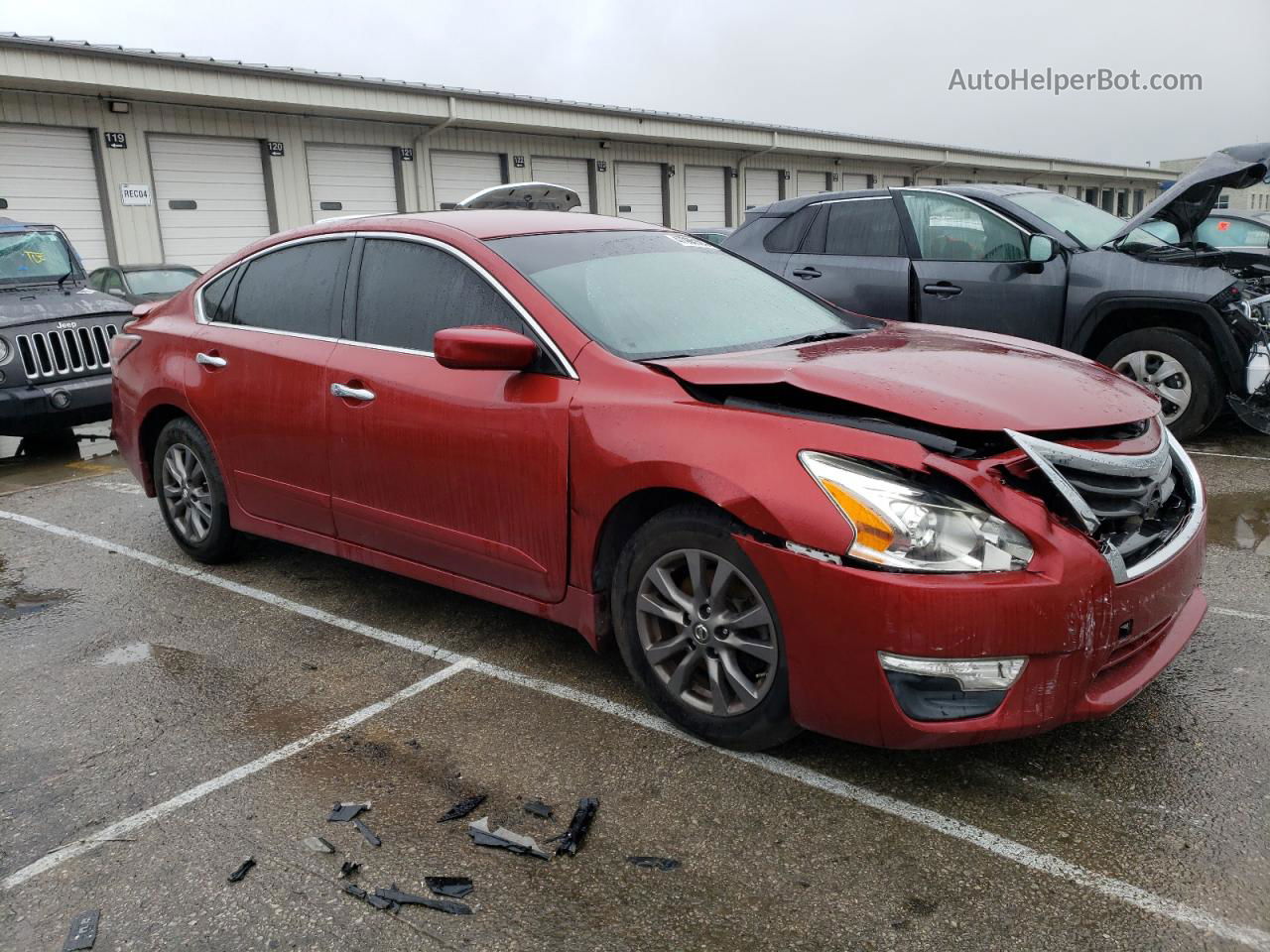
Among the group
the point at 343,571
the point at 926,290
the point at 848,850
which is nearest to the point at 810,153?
the point at 926,290

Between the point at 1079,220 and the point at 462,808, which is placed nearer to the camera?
the point at 462,808

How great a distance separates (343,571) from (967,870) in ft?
11.1

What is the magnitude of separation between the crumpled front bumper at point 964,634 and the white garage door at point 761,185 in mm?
28014

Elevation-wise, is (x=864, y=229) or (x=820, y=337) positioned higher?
(x=864, y=229)

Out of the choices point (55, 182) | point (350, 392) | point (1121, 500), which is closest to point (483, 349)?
point (350, 392)

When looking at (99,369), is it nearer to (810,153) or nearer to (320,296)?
(320,296)

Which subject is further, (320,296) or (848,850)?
(320,296)

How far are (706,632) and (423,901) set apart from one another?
1.07 meters

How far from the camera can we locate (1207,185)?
6.67m

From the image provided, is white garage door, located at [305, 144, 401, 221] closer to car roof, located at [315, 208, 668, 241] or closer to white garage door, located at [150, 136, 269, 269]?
white garage door, located at [150, 136, 269, 269]

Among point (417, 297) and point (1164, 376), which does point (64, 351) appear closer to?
point (417, 297)

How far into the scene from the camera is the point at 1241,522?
528cm

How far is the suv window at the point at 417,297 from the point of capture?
3.68 meters

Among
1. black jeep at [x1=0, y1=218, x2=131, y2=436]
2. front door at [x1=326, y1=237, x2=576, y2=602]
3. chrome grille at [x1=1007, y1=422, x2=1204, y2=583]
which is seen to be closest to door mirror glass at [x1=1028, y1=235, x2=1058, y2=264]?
chrome grille at [x1=1007, y1=422, x2=1204, y2=583]
